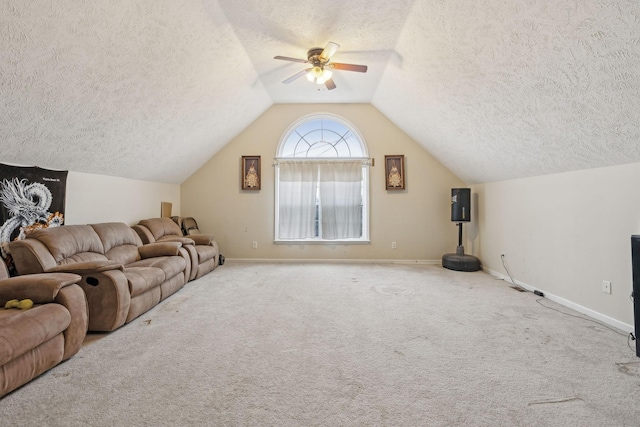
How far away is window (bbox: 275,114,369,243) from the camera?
527cm

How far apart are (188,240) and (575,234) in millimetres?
4623

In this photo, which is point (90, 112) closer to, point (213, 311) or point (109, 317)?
point (109, 317)

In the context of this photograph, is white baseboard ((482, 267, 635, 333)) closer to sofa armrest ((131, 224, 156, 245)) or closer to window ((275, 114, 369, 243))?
window ((275, 114, 369, 243))

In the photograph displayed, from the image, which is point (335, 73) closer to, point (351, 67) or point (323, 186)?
point (351, 67)

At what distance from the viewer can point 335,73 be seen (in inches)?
159

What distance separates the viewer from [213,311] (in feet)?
9.30

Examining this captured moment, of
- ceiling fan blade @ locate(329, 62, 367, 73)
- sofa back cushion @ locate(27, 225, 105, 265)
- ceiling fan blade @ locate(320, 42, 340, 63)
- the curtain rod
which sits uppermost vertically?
Answer: ceiling fan blade @ locate(320, 42, 340, 63)

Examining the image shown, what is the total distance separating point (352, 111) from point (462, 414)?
4.84 meters

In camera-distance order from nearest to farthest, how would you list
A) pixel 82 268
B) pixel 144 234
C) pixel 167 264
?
pixel 82 268 → pixel 167 264 → pixel 144 234

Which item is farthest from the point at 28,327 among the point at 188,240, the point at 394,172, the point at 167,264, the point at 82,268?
the point at 394,172

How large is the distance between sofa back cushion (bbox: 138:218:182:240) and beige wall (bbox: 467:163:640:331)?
5069mm

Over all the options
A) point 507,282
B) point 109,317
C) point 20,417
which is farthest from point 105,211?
point 507,282

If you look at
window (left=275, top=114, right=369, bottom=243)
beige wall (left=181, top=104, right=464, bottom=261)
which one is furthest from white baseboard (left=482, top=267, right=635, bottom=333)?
window (left=275, top=114, right=369, bottom=243)

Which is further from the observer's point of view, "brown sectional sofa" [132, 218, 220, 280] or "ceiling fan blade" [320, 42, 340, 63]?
"brown sectional sofa" [132, 218, 220, 280]
